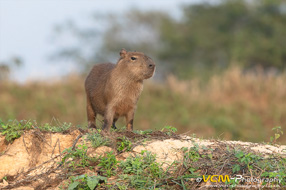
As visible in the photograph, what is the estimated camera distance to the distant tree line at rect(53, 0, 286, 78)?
82.9 ft

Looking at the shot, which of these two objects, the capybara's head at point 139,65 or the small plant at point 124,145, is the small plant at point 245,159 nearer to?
the small plant at point 124,145

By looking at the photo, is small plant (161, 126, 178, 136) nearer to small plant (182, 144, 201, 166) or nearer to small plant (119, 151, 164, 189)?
small plant (182, 144, 201, 166)

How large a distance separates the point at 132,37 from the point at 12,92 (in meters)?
20.3

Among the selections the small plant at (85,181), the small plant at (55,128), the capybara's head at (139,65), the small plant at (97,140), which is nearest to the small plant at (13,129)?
the small plant at (55,128)

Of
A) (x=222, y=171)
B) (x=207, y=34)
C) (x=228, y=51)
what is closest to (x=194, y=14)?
(x=207, y=34)

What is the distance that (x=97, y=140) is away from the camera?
4738 millimetres

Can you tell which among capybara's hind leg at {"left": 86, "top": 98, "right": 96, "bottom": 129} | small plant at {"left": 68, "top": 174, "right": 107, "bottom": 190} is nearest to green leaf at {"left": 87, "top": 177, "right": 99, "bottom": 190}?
small plant at {"left": 68, "top": 174, "right": 107, "bottom": 190}

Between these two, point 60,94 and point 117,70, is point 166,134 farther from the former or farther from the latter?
point 60,94

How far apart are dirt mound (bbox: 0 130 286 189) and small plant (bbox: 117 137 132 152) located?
0.11 ft

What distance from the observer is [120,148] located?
473 cm

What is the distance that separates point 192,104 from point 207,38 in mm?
13811

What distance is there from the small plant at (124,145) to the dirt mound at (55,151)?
34 mm

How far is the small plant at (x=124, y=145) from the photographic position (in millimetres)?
4727

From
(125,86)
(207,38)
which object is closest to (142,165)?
(125,86)
